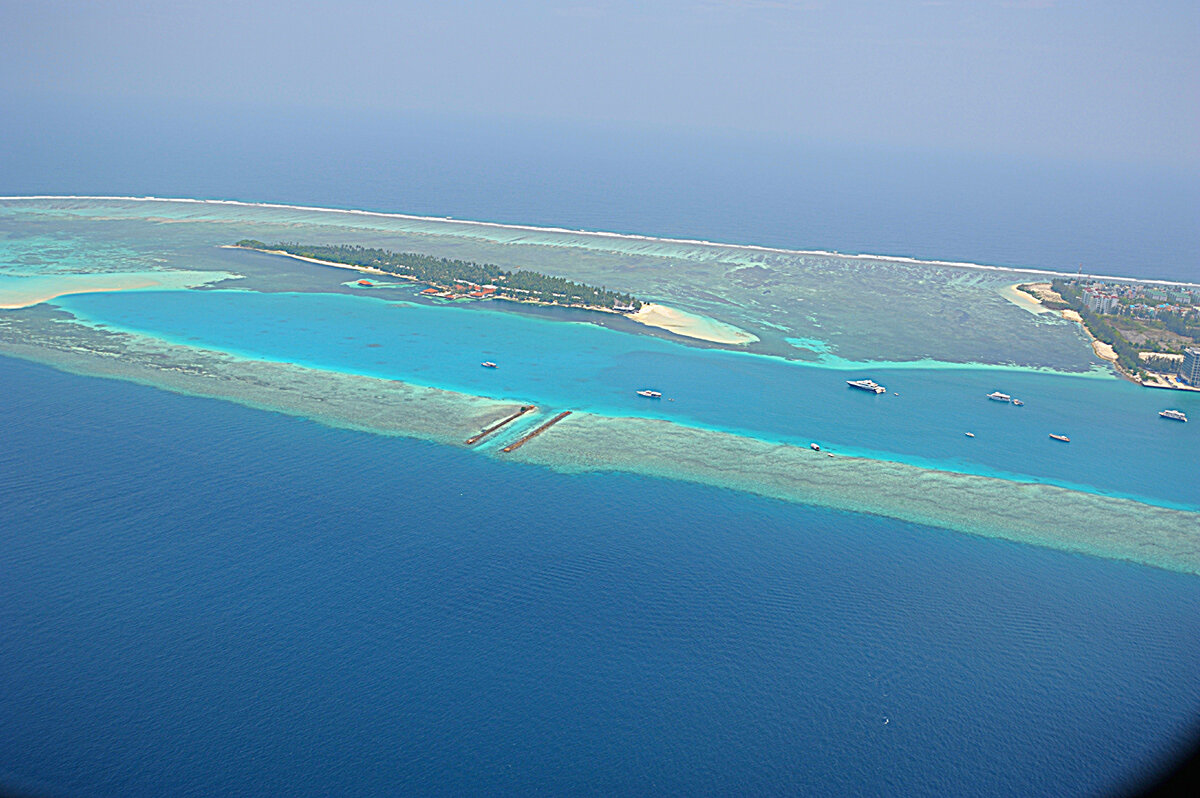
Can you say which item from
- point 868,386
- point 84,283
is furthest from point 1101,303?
point 84,283

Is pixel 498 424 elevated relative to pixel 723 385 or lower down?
lower down

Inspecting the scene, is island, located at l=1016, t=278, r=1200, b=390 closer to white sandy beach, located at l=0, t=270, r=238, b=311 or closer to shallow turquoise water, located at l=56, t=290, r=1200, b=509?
shallow turquoise water, located at l=56, t=290, r=1200, b=509

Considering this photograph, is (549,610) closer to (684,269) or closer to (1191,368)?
(1191,368)

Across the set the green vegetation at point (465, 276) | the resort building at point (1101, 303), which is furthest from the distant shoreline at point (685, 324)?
the resort building at point (1101, 303)

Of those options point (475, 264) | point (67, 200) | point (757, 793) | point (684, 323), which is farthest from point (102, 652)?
point (67, 200)

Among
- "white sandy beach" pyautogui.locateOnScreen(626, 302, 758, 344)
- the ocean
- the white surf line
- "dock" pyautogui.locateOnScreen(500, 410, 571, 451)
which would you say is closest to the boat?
the ocean

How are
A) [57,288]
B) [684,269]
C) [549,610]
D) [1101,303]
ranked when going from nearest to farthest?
[549,610] → [57,288] → [1101,303] → [684,269]
